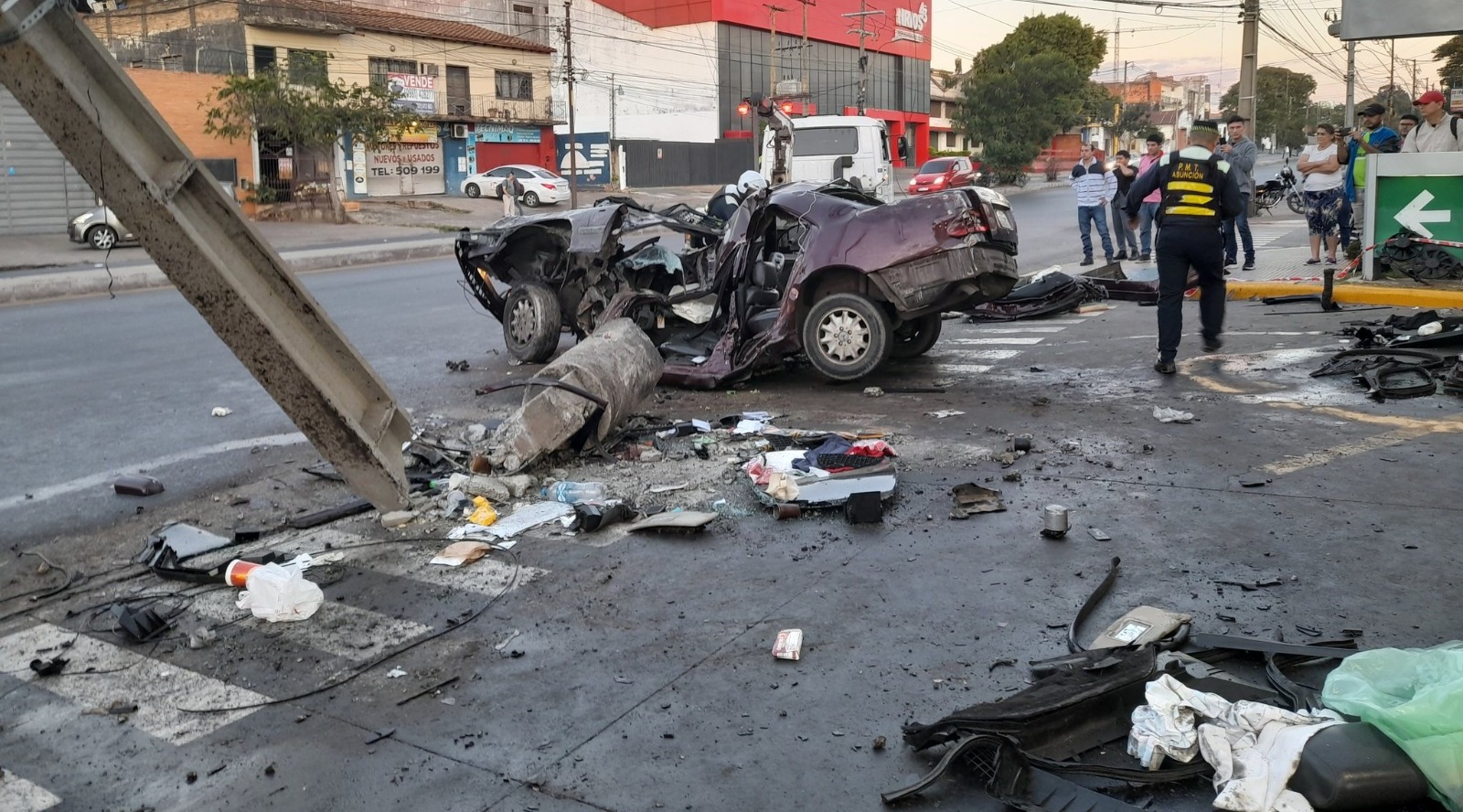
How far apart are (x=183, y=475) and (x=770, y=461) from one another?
384 cm

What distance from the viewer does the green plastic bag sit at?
2871 mm

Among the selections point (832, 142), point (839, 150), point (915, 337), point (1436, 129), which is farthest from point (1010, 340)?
point (832, 142)

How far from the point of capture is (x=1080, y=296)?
13.5 meters

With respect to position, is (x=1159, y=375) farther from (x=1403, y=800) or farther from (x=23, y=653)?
(x=23, y=653)

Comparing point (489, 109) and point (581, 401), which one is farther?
point (489, 109)

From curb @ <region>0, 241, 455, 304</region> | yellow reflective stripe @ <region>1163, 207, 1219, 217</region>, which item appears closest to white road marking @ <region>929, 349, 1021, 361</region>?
yellow reflective stripe @ <region>1163, 207, 1219, 217</region>

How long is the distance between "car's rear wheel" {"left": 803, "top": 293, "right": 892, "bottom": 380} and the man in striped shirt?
370 inches

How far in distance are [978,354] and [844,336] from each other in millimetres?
2317

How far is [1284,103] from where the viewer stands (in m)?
110

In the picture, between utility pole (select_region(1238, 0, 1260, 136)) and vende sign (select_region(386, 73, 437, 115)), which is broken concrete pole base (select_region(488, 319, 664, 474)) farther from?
vende sign (select_region(386, 73, 437, 115))

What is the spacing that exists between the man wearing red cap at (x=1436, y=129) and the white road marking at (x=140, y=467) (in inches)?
479

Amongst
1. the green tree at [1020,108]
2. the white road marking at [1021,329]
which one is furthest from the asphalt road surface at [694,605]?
the green tree at [1020,108]

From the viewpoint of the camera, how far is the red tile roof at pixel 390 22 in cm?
4441

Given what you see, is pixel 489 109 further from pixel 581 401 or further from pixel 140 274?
pixel 581 401
